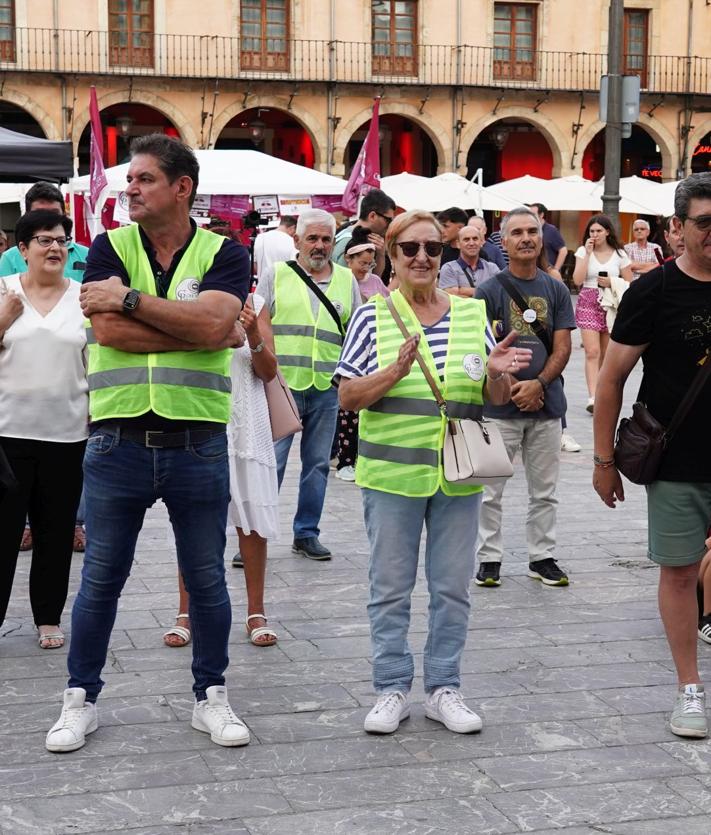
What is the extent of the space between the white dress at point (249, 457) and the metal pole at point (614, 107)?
11.4m

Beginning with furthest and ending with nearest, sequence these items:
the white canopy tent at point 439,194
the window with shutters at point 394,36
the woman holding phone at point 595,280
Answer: the window with shutters at point 394,36 < the white canopy tent at point 439,194 < the woman holding phone at point 595,280

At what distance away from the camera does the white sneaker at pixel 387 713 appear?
15.0ft

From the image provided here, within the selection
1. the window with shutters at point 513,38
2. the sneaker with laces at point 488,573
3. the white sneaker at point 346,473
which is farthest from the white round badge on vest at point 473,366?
the window with shutters at point 513,38

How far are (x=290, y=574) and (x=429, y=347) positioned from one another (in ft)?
8.17

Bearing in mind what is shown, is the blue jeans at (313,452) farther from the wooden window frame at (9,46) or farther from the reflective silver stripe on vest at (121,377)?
the wooden window frame at (9,46)

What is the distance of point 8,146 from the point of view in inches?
318

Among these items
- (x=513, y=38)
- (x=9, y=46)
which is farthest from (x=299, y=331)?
(x=513, y=38)

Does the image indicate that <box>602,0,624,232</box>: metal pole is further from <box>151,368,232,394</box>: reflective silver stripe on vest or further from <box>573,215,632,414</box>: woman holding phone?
<box>151,368,232,394</box>: reflective silver stripe on vest

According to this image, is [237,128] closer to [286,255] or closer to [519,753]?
[286,255]

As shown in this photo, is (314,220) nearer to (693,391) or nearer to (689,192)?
(689,192)

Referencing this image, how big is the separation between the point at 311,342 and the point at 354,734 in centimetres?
307

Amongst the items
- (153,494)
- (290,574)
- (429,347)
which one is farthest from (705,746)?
(290,574)

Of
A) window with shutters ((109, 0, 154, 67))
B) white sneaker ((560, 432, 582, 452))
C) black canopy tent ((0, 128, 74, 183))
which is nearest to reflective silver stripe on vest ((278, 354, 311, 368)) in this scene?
black canopy tent ((0, 128, 74, 183))

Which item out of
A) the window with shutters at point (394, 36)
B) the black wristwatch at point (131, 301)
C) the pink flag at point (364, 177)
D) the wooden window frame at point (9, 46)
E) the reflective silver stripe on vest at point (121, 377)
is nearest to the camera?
the black wristwatch at point (131, 301)
